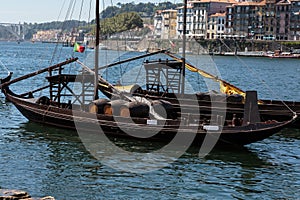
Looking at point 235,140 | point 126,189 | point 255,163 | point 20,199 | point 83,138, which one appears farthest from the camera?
point 83,138

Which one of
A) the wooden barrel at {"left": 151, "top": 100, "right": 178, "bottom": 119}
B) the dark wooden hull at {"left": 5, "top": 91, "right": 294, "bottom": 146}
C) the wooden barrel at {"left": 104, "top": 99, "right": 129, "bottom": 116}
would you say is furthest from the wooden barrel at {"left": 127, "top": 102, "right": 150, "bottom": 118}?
the wooden barrel at {"left": 151, "top": 100, "right": 178, "bottom": 119}

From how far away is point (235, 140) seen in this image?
31516mm

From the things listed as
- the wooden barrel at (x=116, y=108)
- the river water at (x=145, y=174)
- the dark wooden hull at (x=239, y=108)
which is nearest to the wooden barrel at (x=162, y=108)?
the wooden barrel at (x=116, y=108)

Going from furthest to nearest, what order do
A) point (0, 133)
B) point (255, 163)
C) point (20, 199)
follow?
point (0, 133) → point (255, 163) → point (20, 199)

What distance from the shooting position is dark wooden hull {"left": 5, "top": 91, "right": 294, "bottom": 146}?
30969mm

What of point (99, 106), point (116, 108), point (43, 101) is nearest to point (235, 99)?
point (116, 108)

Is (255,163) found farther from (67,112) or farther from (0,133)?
(0,133)

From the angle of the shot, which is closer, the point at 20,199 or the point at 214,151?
the point at 20,199

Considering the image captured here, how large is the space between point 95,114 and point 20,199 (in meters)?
15.9

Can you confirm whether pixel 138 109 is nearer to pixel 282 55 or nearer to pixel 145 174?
pixel 145 174

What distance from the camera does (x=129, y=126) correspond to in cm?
3319

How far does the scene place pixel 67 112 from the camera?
1400 inches

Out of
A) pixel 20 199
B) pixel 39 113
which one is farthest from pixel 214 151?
pixel 20 199

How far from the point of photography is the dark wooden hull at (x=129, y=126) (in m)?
31.0
